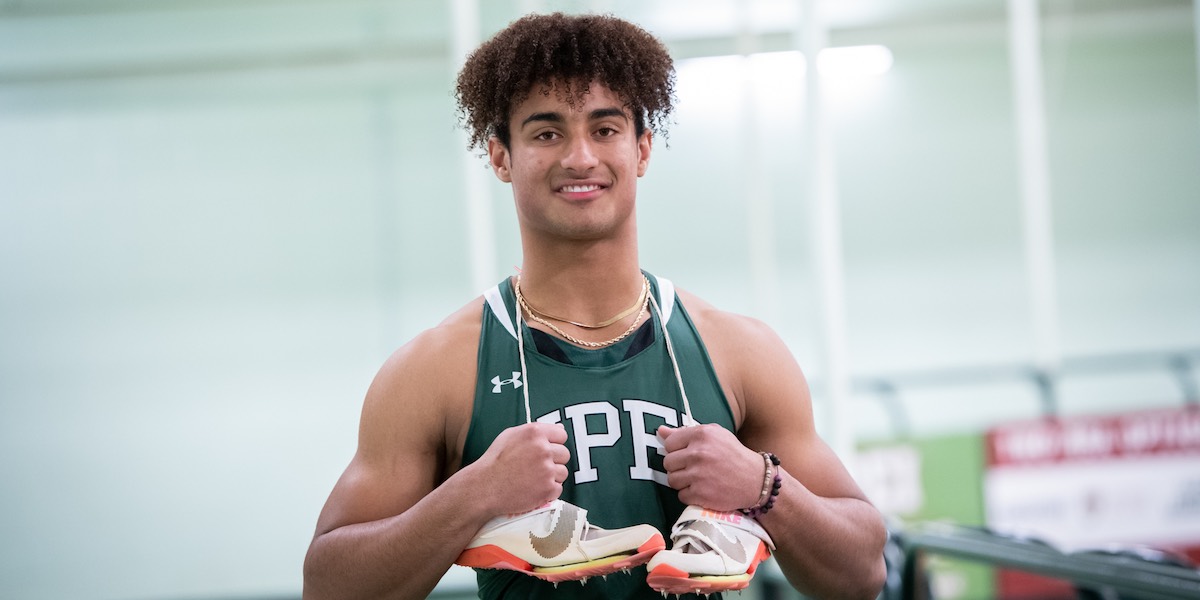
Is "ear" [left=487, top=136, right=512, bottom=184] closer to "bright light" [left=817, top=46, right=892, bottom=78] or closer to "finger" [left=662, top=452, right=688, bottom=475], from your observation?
"finger" [left=662, top=452, right=688, bottom=475]

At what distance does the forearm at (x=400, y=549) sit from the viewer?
1441mm

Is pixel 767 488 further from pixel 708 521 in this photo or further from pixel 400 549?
pixel 400 549

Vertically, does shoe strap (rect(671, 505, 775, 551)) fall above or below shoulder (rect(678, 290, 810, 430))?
below

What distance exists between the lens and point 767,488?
1.49m

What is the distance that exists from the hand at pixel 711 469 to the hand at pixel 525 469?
0.48 feet

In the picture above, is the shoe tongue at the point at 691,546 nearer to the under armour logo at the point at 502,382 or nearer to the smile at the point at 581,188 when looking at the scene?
the under armour logo at the point at 502,382

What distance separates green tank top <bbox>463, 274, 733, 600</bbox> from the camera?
1.56 meters

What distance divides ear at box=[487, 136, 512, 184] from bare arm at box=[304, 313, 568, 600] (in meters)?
0.25

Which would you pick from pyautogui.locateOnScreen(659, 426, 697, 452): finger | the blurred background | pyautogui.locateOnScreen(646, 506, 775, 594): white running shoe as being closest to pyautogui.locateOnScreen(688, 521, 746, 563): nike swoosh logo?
pyautogui.locateOnScreen(646, 506, 775, 594): white running shoe

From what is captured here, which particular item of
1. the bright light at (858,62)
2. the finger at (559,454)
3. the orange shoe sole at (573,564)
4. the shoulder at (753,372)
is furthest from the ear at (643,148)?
the bright light at (858,62)

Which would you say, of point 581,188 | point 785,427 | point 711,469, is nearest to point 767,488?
point 711,469

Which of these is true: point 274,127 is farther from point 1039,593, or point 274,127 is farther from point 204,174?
point 1039,593

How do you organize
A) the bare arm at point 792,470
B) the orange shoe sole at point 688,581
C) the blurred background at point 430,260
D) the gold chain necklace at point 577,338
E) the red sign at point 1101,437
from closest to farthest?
the orange shoe sole at point 688,581, the bare arm at point 792,470, the gold chain necklace at point 577,338, the blurred background at point 430,260, the red sign at point 1101,437

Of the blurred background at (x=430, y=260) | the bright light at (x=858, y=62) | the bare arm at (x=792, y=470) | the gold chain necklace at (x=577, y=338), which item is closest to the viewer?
the bare arm at (x=792, y=470)
